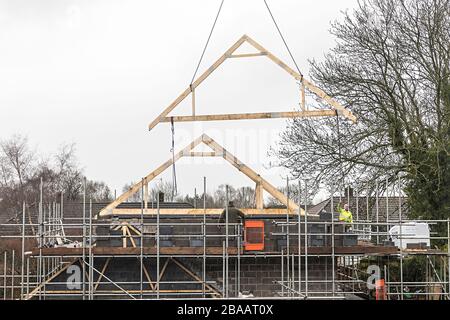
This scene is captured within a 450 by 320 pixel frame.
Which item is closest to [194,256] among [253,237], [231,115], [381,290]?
[253,237]

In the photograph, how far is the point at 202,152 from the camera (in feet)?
45.0

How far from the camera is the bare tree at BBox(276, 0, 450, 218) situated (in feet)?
59.3

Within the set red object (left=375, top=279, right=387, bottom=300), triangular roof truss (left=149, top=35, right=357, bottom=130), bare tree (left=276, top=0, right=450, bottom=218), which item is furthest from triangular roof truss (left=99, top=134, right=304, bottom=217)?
bare tree (left=276, top=0, right=450, bottom=218)

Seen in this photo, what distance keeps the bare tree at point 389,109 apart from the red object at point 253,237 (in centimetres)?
531

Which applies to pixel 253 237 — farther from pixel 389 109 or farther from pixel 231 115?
pixel 389 109

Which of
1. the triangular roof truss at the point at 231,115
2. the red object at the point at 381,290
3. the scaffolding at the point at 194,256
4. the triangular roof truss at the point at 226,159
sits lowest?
the red object at the point at 381,290

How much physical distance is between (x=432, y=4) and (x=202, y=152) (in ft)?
30.9

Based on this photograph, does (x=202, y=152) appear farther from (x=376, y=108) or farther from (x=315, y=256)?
(x=376, y=108)

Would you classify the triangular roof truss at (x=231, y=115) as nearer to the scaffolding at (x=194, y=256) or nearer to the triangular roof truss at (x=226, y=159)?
the triangular roof truss at (x=226, y=159)

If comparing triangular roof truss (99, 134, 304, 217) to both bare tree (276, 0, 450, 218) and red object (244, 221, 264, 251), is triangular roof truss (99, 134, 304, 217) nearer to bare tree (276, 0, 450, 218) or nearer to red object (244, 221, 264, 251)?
red object (244, 221, 264, 251)

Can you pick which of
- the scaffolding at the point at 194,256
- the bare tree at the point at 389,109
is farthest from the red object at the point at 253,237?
the bare tree at the point at 389,109

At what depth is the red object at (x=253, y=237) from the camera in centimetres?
1286

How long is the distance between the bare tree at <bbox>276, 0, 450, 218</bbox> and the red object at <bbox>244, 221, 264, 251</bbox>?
531 centimetres
